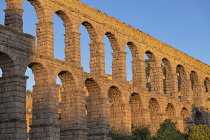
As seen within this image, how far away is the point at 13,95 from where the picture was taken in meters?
34.4

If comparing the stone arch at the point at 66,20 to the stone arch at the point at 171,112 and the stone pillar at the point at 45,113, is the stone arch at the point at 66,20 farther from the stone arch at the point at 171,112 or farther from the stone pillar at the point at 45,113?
the stone arch at the point at 171,112

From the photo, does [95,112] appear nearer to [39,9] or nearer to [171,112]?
[39,9]

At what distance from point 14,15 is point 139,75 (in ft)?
64.1

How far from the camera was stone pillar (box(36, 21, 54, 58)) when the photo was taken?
3884cm

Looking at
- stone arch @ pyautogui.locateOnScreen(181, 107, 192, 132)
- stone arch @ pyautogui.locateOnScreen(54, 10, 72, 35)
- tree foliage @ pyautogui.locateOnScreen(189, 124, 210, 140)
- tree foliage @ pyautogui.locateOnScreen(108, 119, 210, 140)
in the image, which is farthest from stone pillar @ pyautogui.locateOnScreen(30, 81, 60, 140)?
stone arch @ pyautogui.locateOnScreen(181, 107, 192, 132)

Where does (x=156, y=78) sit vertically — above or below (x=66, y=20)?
below

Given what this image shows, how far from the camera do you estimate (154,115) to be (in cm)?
5422

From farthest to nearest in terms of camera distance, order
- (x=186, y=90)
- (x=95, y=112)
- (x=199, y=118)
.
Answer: (x=199, y=118), (x=186, y=90), (x=95, y=112)

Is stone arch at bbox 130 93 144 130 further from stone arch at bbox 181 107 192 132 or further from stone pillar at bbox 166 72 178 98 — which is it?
stone arch at bbox 181 107 192 132

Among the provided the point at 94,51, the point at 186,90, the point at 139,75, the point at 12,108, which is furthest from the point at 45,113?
the point at 186,90

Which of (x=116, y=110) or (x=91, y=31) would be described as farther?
(x=116, y=110)

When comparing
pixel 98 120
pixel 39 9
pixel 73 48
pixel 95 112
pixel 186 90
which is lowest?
pixel 98 120

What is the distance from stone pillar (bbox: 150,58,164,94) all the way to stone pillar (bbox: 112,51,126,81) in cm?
797

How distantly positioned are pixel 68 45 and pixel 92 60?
3.94 m
